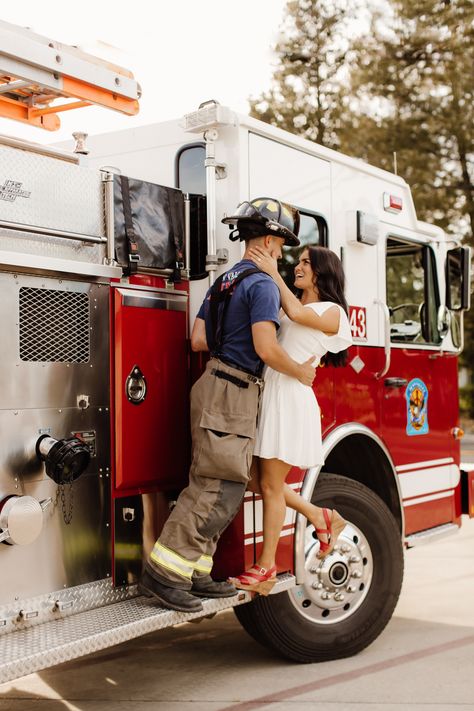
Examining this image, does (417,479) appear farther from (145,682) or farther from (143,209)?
(143,209)

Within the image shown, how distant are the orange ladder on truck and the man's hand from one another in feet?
4.68

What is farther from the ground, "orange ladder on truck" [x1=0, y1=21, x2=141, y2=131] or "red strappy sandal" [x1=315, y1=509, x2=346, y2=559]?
"orange ladder on truck" [x1=0, y1=21, x2=141, y2=131]

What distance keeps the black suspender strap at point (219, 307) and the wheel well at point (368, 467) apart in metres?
1.44

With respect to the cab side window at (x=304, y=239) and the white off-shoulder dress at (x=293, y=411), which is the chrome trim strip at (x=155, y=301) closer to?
the white off-shoulder dress at (x=293, y=411)

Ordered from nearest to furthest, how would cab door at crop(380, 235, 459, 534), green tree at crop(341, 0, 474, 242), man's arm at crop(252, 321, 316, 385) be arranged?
man's arm at crop(252, 321, 316, 385) → cab door at crop(380, 235, 459, 534) → green tree at crop(341, 0, 474, 242)

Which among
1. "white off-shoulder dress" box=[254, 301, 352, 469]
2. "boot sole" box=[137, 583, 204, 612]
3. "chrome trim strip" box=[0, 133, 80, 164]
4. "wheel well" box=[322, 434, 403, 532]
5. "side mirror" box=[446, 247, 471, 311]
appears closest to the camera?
"chrome trim strip" box=[0, 133, 80, 164]

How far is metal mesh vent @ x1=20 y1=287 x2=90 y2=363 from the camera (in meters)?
3.65

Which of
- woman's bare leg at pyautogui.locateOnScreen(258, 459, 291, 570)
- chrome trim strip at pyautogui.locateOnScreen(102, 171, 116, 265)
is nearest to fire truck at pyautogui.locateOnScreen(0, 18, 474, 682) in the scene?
chrome trim strip at pyautogui.locateOnScreen(102, 171, 116, 265)

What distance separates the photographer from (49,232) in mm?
3686

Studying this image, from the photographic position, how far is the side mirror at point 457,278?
6133mm

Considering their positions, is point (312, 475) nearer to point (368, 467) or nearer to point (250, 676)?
point (368, 467)

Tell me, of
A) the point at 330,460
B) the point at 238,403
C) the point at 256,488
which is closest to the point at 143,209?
the point at 238,403

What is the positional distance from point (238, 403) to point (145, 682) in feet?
5.37

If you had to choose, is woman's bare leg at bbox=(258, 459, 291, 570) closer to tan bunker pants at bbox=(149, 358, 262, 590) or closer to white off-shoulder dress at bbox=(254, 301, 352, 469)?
white off-shoulder dress at bbox=(254, 301, 352, 469)
